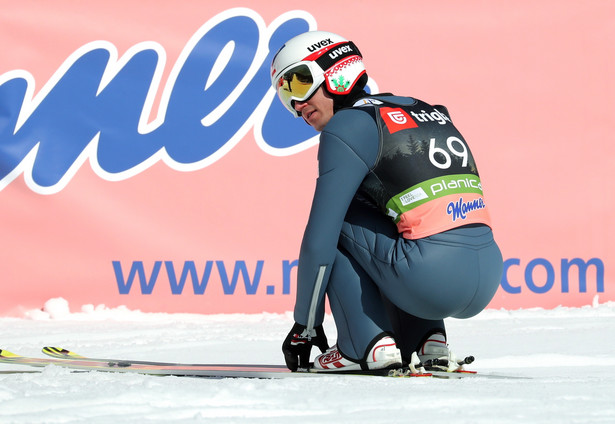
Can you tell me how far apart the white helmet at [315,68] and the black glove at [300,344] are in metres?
0.69

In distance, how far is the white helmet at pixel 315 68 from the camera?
103 inches

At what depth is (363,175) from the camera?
2.36 metres

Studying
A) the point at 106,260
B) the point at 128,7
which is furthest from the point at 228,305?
the point at 128,7

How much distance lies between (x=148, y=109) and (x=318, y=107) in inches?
94.1

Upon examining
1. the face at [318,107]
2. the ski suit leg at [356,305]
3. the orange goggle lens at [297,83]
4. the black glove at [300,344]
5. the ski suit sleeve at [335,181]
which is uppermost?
the orange goggle lens at [297,83]

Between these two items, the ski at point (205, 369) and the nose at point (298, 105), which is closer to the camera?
the ski at point (205, 369)

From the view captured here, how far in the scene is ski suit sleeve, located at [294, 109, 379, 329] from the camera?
7.66 ft

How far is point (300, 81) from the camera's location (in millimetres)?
2635

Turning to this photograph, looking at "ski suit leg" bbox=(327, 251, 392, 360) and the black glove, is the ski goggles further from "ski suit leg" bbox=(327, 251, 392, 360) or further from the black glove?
the black glove

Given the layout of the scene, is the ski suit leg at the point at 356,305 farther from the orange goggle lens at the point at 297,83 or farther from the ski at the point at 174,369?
the orange goggle lens at the point at 297,83

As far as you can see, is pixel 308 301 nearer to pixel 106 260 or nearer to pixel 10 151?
pixel 106 260

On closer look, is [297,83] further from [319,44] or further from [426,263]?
[426,263]

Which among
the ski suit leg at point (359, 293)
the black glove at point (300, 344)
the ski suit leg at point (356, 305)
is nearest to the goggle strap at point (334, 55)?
the ski suit leg at point (359, 293)

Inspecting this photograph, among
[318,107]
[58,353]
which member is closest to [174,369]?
[58,353]
